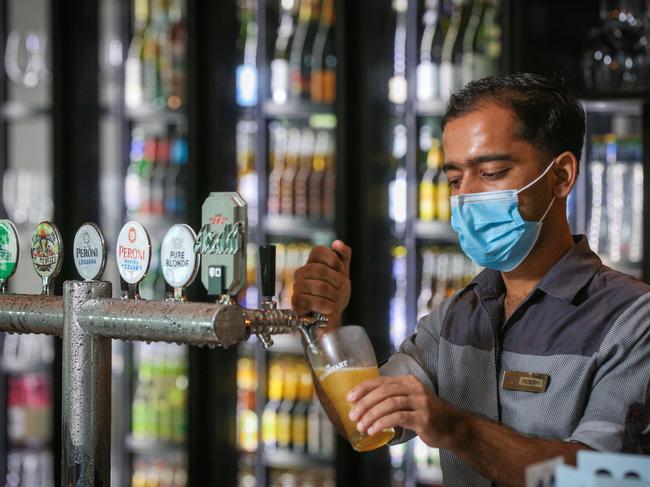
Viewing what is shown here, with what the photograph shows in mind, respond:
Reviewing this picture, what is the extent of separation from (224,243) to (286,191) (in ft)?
9.05

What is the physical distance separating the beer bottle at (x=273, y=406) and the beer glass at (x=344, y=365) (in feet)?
8.92

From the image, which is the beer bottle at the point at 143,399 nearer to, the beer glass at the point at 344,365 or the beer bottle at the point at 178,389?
the beer bottle at the point at 178,389

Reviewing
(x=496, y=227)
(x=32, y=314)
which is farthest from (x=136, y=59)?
(x=32, y=314)

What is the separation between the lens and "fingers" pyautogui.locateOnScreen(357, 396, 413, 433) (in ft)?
4.41

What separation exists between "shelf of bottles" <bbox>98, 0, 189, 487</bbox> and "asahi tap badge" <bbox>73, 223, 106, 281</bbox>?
9.13 ft

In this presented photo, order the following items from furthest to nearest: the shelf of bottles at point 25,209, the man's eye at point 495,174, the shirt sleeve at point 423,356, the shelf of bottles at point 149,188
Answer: the shelf of bottles at point 25,209 → the shelf of bottles at point 149,188 → the shirt sleeve at point 423,356 → the man's eye at point 495,174

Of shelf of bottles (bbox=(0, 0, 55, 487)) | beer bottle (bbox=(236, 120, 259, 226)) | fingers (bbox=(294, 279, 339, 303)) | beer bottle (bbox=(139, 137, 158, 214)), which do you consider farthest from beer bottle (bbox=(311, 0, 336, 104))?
fingers (bbox=(294, 279, 339, 303))

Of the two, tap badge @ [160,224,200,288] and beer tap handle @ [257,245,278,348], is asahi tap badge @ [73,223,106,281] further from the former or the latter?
beer tap handle @ [257,245,278,348]

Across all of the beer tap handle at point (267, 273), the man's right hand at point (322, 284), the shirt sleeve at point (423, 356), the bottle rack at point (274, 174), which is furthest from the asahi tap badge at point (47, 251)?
the bottle rack at point (274, 174)

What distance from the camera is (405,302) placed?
377cm

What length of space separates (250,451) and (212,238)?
2.94 m

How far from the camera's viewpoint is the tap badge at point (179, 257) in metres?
1.33

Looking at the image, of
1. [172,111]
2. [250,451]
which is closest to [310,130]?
[172,111]

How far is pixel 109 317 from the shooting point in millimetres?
1359
